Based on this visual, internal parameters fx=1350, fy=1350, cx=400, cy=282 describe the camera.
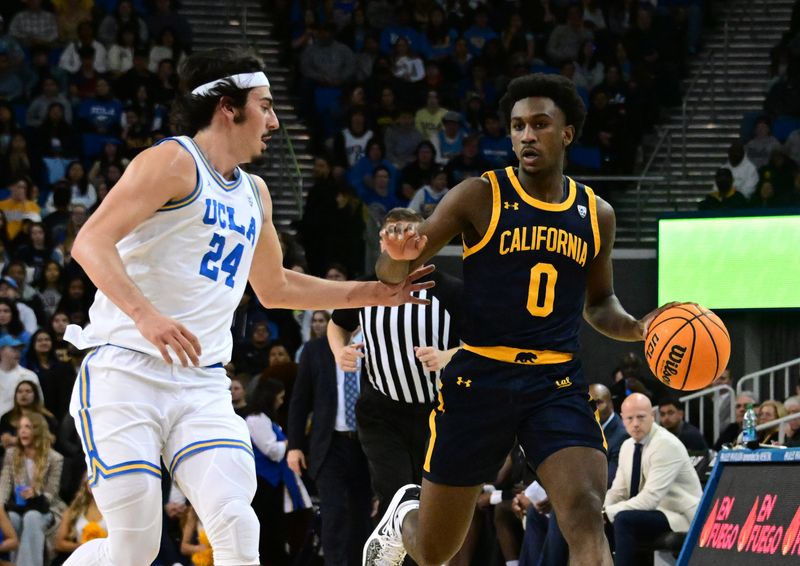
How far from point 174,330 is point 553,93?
2.21 meters

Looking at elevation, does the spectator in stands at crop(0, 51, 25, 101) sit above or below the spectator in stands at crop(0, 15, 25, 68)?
below

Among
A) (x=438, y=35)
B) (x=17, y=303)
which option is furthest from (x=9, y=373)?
(x=438, y=35)

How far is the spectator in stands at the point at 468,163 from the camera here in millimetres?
17156

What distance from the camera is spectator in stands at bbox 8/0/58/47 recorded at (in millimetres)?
18734

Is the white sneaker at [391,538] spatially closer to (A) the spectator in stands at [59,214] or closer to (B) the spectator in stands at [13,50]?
(A) the spectator in stands at [59,214]

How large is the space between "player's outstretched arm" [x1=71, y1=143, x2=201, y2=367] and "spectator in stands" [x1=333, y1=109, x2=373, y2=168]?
1285cm

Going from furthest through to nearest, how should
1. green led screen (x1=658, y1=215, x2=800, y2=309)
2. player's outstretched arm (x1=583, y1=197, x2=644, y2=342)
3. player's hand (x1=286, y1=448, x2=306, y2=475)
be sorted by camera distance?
1. green led screen (x1=658, y1=215, x2=800, y2=309)
2. player's hand (x1=286, y1=448, x2=306, y2=475)
3. player's outstretched arm (x1=583, y1=197, x2=644, y2=342)

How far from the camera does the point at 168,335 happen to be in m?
4.38

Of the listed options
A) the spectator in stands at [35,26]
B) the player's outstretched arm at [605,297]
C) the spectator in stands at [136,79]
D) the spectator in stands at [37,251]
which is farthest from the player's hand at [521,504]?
the spectator in stands at [35,26]

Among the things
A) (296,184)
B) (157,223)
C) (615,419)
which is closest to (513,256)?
(157,223)

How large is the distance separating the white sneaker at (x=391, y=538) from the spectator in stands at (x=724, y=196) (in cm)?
1048

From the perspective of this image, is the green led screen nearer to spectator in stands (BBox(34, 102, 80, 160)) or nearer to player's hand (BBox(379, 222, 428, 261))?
spectator in stands (BBox(34, 102, 80, 160))

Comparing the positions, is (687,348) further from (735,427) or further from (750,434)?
(735,427)

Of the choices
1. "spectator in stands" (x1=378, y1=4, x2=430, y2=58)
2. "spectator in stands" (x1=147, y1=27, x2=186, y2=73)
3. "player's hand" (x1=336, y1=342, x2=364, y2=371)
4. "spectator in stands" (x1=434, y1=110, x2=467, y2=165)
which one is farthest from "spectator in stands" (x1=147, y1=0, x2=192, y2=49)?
"player's hand" (x1=336, y1=342, x2=364, y2=371)
